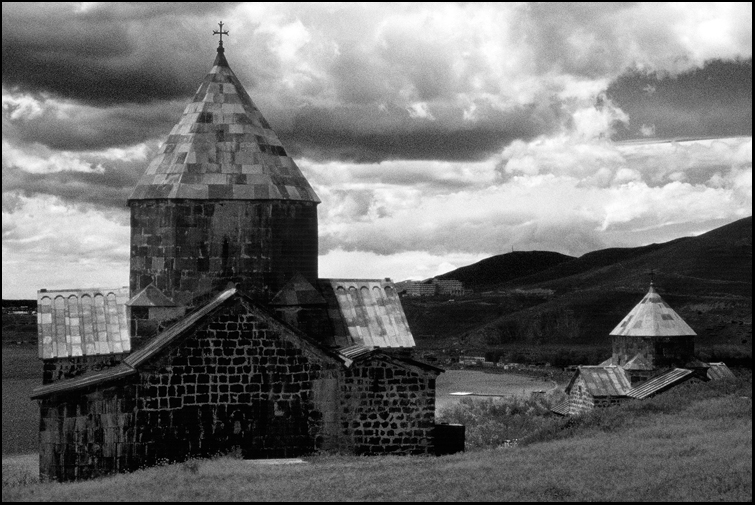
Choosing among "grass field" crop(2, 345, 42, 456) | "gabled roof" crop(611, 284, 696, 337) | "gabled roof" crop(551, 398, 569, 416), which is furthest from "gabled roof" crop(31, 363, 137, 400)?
"gabled roof" crop(611, 284, 696, 337)

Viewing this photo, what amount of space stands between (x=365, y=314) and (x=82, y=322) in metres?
5.73

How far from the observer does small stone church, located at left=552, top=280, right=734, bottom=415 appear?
37469mm

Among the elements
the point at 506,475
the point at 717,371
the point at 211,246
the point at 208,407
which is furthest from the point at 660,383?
the point at 506,475

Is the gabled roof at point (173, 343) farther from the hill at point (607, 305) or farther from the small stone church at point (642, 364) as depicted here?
the hill at point (607, 305)

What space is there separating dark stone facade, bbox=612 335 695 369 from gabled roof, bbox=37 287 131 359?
24.4 m

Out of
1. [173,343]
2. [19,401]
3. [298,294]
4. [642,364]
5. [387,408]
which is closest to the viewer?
[173,343]

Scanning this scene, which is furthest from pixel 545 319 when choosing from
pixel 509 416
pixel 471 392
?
pixel 509 416

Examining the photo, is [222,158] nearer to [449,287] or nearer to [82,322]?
[82,322]

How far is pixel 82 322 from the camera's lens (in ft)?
65.2

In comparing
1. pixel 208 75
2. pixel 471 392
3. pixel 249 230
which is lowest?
pixel 471 392

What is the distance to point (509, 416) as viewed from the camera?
4178 cm

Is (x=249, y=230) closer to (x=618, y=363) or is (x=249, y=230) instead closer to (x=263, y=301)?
(x=263, y=301)

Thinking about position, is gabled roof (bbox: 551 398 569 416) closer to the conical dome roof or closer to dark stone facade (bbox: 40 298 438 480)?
dark stone facade (bbox: 40 298 438 480)

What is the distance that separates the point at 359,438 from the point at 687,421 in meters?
6.46
